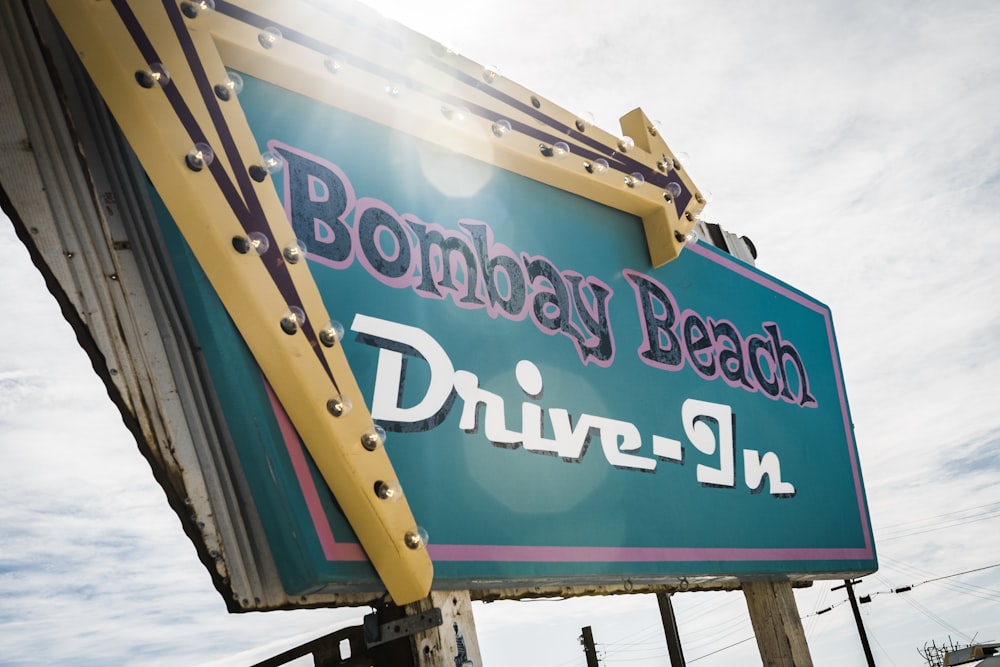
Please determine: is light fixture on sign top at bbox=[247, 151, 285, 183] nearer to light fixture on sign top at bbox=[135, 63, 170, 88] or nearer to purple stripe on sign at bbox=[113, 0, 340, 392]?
purple stripe on sign at bbox=[113, 0, 340, 392]

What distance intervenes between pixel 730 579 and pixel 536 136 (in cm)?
222

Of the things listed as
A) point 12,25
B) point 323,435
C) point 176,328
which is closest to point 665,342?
point 323,435

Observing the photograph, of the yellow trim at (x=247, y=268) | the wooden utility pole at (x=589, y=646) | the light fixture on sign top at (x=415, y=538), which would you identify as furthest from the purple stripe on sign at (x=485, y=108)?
the wooden utility pole at (x=589, y=646)

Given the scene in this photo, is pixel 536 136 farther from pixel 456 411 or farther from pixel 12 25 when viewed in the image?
pixel 12 25

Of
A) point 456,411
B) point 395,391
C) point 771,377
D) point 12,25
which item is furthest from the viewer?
point 771,377

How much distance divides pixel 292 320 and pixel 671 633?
1027 centimetres

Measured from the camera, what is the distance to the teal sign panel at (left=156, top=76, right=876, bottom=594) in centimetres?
239

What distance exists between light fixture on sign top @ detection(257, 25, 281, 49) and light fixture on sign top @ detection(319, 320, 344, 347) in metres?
0.89

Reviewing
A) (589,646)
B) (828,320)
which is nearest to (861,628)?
(589,646)

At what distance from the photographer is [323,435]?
2350 millimetres

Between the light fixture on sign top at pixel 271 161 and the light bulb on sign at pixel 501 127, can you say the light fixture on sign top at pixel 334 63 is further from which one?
the light bulb on sign at pixel 501 127

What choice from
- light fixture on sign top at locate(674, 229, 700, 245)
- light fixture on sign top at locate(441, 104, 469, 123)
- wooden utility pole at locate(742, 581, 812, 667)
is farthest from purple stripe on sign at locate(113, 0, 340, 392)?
wooden utility pole at locate(742, 581, 812, 667)

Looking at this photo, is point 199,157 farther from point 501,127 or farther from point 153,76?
point 501,127

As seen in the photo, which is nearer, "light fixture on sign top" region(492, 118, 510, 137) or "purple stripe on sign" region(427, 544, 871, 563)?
"purple stripe on sign" region(427, 544, 871, 563)
